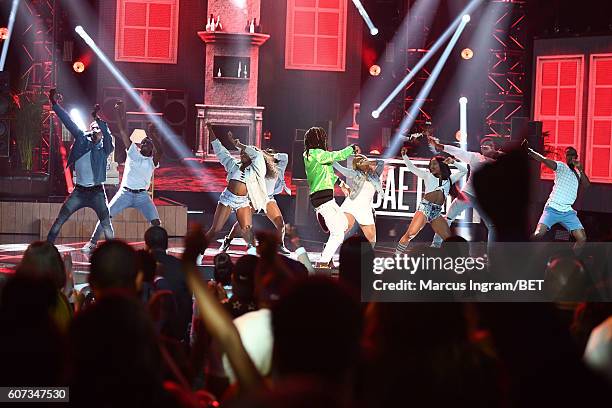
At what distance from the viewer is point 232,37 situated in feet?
62.0

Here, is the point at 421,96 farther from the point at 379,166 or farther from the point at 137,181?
the point at 137,181

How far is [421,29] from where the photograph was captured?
1714 centimetres

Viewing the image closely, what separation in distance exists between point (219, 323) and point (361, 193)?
8.13 metres

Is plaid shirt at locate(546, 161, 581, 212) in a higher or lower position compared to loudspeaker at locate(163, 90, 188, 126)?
lower

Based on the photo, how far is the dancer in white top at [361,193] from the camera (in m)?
10.7

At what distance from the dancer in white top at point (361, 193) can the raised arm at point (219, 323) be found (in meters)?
7.98

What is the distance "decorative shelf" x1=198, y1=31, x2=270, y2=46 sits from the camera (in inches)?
740

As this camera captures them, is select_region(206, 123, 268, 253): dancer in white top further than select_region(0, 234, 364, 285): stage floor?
Yes

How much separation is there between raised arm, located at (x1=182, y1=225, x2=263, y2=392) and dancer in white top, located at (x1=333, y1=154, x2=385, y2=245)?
314 inches

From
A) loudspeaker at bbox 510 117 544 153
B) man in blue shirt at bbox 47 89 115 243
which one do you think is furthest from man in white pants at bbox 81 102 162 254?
loudspeaker at bbox 510 117 544 153

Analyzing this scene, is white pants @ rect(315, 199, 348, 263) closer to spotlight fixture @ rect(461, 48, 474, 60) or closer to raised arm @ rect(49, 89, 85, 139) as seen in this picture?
raised arm @ rect(49, 89, 85, 139)

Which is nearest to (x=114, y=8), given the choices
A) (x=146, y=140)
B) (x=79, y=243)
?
(x=79, y=243)

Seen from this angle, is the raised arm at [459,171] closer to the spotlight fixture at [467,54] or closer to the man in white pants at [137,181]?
the man in white pants at [137,181]

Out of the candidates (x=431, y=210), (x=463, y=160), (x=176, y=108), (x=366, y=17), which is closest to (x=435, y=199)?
(x=431, y=210)
